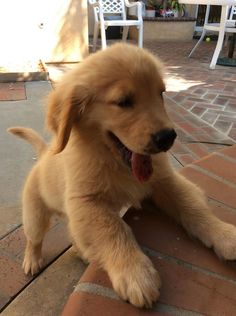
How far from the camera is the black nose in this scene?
1353 millimetres

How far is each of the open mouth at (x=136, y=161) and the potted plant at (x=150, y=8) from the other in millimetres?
11024

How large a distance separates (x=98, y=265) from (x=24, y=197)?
946 millimetres

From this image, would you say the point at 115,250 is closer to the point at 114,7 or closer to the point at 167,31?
the point at 114,7

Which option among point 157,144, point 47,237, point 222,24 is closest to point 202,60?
point 222,24

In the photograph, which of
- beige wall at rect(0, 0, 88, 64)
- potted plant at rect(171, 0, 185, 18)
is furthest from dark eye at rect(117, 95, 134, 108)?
potted plant at rect(171, 0, 185, 18)

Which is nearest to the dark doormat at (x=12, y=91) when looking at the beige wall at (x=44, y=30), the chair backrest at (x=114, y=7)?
the beige wall at (x=44, y=30)

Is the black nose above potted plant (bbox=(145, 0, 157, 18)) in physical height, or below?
above

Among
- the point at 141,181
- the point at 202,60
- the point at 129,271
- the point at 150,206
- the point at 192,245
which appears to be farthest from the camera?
the point at 202,60

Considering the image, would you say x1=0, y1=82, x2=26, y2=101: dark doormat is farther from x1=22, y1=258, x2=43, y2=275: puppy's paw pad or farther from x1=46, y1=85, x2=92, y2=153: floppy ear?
x1=46, y1=85, x2=92, y2=153: floppy ear

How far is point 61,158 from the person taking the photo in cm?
180

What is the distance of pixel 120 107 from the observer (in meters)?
1.48

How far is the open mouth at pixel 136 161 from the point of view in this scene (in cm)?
151

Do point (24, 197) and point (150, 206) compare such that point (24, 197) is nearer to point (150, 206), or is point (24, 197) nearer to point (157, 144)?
point (150, 206)

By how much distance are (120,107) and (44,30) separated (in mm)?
6075
